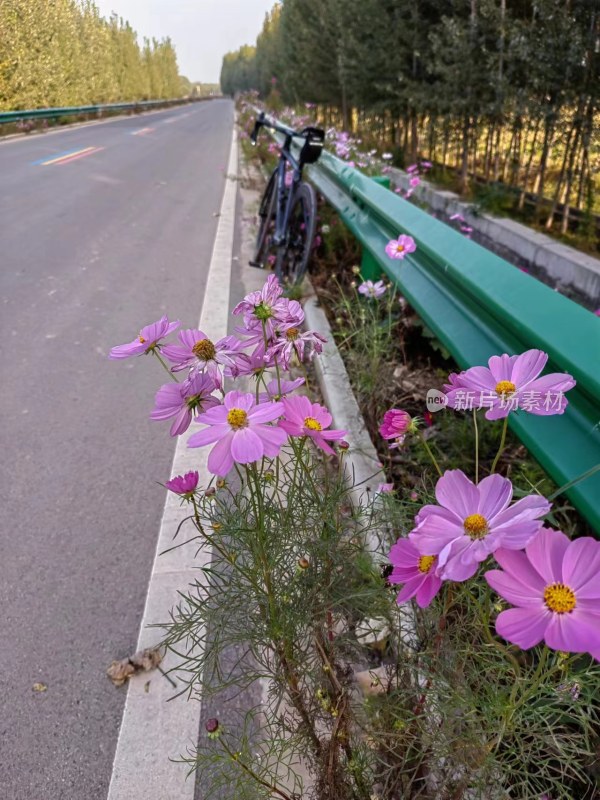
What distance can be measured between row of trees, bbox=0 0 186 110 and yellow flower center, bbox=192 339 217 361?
15.7 metres

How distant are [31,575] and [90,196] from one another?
8414 millimetres

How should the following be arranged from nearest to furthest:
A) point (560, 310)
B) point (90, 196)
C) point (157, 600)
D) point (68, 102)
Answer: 1. point (560, 310)
2. point (157, 600)
3. point (90, 196)
4. point (68, 102)

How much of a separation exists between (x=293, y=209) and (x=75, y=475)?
9.81 feet

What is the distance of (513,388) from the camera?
84 centimetres

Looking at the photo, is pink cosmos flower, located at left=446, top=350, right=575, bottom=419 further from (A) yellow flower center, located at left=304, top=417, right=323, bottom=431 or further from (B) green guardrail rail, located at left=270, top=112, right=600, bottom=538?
(B) green guardrail rail, located at left=270, top=112, right=600, bottom=538

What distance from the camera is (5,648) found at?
192cm

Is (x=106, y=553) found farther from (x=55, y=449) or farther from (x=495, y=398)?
(x=495, y=398)

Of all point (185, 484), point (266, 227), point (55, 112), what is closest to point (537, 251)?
point (266, 227)

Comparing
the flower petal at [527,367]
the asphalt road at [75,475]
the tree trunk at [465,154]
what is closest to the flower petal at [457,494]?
the flower petal at [527,367]

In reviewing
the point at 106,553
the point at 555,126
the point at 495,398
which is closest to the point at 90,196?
the point at 555,126

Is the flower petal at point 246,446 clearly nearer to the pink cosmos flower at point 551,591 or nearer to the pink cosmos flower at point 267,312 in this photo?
the pink cosmos flower at point 267,312

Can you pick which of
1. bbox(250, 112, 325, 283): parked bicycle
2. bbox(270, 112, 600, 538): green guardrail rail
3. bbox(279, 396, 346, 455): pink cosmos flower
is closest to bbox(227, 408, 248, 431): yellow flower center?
bbox(279, 396, 346, 455): pink cosmos flower

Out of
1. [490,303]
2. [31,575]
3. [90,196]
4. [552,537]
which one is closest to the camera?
[552,537]

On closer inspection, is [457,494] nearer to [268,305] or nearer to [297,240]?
[268,305]
